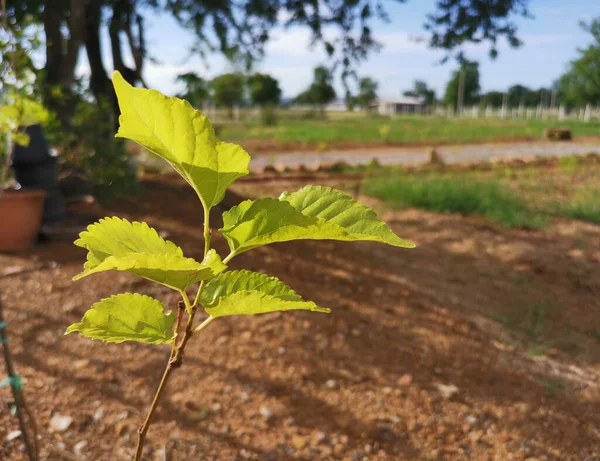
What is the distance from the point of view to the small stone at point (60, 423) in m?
1.83

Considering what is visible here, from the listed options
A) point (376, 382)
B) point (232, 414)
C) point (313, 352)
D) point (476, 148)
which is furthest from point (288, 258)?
point (476, 148)

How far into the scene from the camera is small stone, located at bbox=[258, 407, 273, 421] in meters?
2.02

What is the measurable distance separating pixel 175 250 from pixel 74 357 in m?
1.96

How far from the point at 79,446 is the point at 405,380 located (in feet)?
4.09

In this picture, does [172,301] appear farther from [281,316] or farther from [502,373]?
[502,373]

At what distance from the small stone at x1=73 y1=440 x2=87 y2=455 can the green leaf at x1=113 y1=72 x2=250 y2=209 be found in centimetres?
156

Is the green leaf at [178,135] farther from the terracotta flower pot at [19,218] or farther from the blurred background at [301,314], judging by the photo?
the terracotta flower pot at [19,218]

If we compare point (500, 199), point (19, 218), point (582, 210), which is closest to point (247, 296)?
point (19, 218)

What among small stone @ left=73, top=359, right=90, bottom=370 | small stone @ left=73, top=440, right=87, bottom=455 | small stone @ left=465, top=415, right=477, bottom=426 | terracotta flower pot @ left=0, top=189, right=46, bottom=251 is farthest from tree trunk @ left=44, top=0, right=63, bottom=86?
A: small stone @ left=465, top=415, right=477, bottom=426

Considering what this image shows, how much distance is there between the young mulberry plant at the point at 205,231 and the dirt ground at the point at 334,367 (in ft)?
4.51

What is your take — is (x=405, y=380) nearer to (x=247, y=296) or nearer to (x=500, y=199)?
(x=247, y=296)

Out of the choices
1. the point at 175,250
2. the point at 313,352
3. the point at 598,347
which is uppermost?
the point at 175,250

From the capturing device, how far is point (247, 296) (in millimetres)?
495

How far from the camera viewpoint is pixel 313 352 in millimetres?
2459
